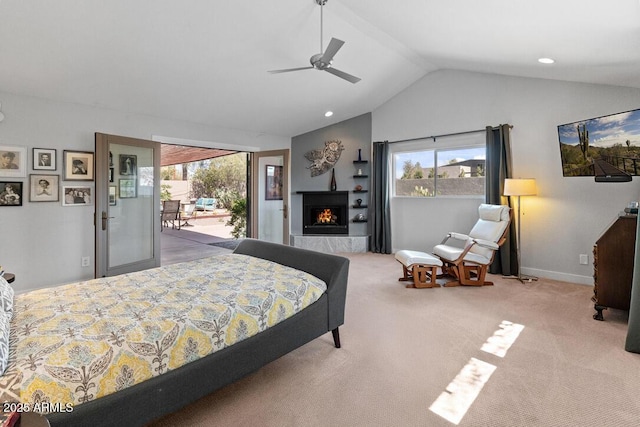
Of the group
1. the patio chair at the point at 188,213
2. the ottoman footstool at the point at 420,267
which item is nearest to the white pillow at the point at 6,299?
the ottoman footstool at the point at 420,267

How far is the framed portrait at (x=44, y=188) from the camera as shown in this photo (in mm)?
3820

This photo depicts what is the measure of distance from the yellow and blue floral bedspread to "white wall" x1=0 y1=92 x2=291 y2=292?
248cm

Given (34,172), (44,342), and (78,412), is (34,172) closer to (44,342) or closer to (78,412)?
(44,342)

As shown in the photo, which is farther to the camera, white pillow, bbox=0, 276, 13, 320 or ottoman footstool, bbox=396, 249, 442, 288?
ottoman footstool, bbox=396, 249, 442, 288

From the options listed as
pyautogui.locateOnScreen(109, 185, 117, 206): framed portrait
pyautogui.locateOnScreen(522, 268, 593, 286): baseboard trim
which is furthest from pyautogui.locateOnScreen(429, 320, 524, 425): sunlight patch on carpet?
pyautogui.locateOnScreen(109, 185, 117, 206): framed portrait

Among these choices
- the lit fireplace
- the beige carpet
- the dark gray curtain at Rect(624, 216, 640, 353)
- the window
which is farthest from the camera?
the lit fireplace

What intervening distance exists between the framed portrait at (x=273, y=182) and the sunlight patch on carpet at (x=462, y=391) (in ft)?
16.6

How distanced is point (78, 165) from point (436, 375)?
4.69 m

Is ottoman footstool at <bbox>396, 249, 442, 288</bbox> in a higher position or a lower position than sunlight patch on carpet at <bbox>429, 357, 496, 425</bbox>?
higher

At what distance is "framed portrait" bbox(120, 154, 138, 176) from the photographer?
4.54m

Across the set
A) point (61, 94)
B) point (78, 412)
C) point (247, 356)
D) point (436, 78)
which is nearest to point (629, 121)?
point (436, 78)

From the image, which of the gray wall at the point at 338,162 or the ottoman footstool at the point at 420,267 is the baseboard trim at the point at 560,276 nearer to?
the ottoman footstool at the point at 420,267

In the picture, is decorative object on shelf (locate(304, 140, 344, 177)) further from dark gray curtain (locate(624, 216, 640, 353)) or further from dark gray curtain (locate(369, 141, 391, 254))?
dark gray curtain (locate(624, 216, 640, 353))

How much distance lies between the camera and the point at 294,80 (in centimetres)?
464
